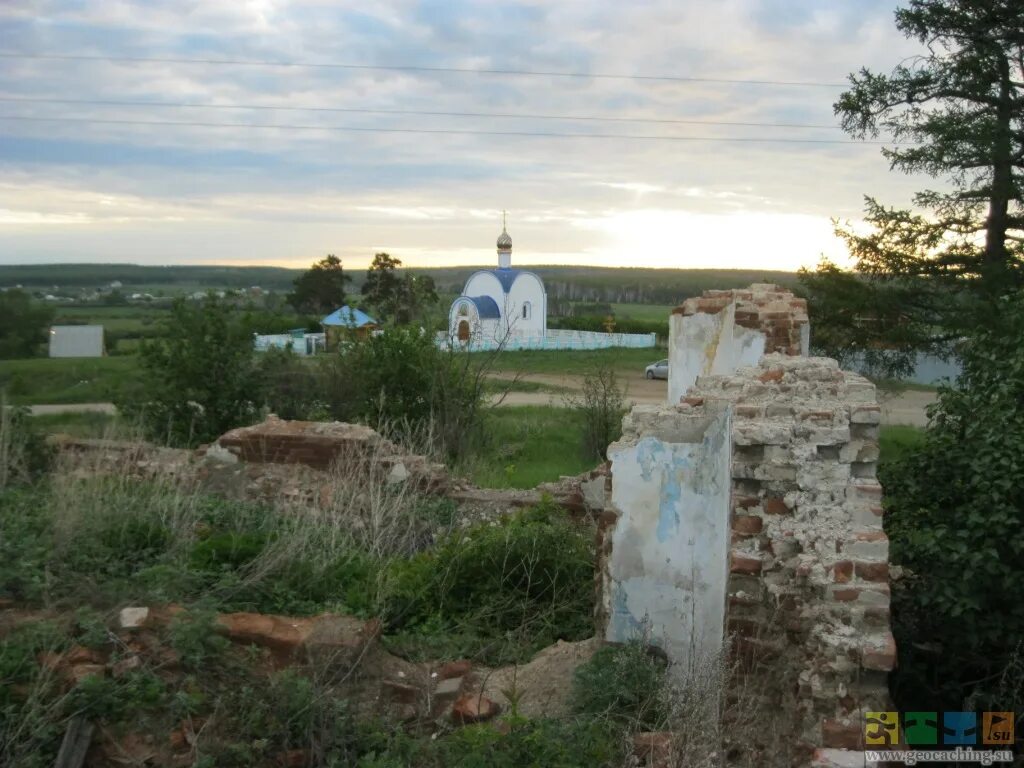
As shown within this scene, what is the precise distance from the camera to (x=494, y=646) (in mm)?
5414

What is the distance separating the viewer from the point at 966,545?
14.9 ft

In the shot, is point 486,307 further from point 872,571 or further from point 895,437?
point 872,571

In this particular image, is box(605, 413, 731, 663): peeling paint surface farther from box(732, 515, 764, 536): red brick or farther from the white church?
the white church

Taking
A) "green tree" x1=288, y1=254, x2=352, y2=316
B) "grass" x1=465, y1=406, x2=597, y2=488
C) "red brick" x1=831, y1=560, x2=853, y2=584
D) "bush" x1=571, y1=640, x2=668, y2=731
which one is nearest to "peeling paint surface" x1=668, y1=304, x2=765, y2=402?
"grass" x1=465, y1=406, x2=597, y2=488

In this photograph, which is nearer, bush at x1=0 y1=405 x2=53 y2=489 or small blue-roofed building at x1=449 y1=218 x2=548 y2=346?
bush at x1=0 y1=405 x2=53 y2=489

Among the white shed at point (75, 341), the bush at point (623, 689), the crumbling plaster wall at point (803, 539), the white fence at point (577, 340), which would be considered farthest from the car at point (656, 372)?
the bush at point (623, 689)

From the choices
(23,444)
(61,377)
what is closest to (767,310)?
(23,444)

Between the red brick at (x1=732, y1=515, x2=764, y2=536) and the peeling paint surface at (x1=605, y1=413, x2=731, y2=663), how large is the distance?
264 millimetres

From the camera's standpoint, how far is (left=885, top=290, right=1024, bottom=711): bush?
14.6ft

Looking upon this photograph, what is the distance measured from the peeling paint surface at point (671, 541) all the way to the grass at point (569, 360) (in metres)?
26.5

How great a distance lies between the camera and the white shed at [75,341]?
1308 inches

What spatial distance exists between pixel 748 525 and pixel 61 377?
82.7 ft

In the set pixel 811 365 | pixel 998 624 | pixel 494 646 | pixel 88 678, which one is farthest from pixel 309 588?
pixel 998 624

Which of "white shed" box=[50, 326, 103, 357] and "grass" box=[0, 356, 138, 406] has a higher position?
"white shed" box=[50, 326, 103, 357]
